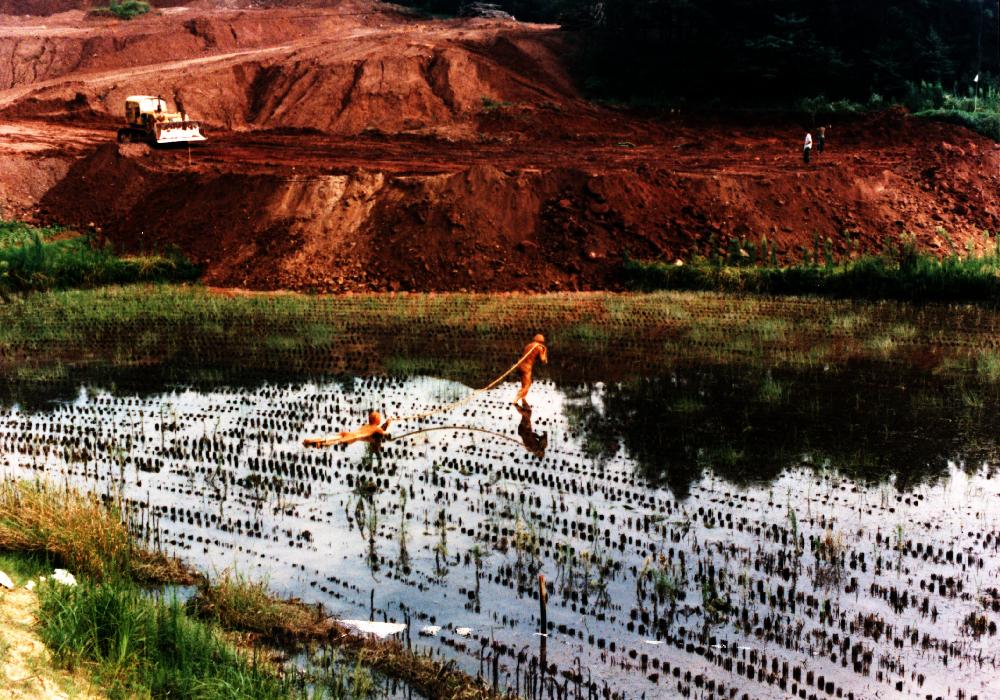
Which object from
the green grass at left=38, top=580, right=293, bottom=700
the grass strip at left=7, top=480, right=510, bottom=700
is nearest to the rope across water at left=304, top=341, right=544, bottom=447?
the grass strip at left=7, top=480, right=510, bottom=700

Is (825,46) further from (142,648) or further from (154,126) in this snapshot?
(142,648)

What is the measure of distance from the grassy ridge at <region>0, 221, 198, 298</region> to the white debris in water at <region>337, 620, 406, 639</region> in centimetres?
1652

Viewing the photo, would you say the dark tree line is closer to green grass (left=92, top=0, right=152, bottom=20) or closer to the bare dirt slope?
green grass (left=92, top=0, right=152, bottom=20)

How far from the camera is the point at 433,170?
27125 mm

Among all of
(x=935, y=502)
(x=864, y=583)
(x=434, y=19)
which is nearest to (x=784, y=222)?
(x=935, y=502)

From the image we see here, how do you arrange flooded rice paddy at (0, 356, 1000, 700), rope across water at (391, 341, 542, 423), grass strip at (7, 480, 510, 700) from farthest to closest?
rope across water at (391, 341, 542, 423)
flooded rice paddy at (0, 356, 1000, 700)
grass strip at (7, 480, 510, 700)

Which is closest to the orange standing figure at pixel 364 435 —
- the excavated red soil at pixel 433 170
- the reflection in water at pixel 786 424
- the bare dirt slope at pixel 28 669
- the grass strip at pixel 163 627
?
the reflection in water at pixel 786 424

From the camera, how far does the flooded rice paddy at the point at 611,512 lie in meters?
8.30

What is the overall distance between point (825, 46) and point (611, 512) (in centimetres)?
2449

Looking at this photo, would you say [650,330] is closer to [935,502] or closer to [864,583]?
[935,502]

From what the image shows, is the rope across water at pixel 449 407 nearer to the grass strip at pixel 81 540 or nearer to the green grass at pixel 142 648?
the grass strip at pixel 81 540

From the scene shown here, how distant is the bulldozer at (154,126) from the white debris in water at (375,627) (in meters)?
23.2

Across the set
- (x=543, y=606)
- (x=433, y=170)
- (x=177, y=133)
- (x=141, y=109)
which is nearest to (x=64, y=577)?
(x=543, y=606)

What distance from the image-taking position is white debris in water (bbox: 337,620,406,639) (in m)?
8.59
